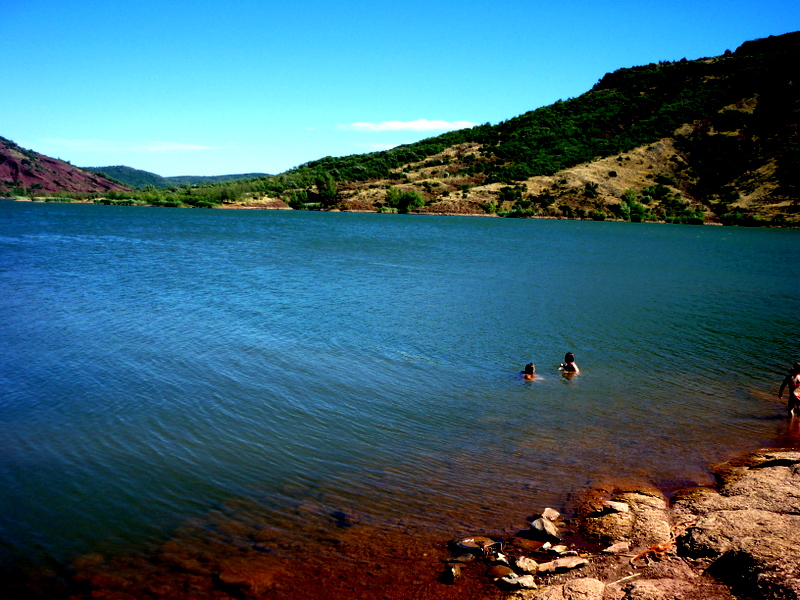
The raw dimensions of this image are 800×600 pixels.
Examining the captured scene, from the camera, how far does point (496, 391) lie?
16.7 meters

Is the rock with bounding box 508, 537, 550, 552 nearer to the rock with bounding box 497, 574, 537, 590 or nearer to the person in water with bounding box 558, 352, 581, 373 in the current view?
the rock with bounding box 497, 574, 537, 590

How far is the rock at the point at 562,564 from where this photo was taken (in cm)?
805

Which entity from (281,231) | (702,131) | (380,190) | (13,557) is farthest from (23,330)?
(702,131)

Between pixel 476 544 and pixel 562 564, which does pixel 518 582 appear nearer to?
pixel 562 564

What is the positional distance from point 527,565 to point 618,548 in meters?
1.61

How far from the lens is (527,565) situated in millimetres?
8078

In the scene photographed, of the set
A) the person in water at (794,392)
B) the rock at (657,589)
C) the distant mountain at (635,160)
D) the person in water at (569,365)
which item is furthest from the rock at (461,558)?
the distant mountain at (635,160)

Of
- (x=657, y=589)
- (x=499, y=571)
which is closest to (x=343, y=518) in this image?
(x=499, y=571)

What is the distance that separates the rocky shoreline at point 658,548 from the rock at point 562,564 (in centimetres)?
1

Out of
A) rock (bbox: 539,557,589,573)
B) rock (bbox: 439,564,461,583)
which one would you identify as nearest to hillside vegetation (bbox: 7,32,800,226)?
rock (bbox: 539,557,589,573)

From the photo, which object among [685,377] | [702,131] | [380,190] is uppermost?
[702,131]

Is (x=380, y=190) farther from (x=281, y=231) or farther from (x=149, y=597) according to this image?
(x=149, y=597)

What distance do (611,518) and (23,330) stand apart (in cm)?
1993

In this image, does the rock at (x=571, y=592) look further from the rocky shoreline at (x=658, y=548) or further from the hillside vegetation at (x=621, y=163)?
the hillside vegetation at (x=621, y=163)
